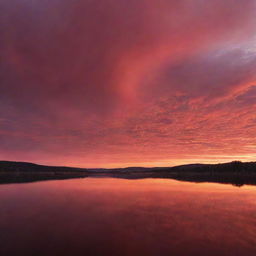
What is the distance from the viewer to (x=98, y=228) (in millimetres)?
16484

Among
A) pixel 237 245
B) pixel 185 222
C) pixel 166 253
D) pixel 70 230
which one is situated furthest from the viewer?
pixel 185 222

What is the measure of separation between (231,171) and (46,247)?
171 meters

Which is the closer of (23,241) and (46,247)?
(46,247)

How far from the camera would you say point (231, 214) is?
853 inches

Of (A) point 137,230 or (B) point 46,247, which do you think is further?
(A) point 137,230

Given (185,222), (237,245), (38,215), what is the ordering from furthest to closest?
(38,215) < (185,222) < (237,245)

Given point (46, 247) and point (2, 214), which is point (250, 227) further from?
point (2, 214)

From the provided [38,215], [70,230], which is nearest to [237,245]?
[70,230]

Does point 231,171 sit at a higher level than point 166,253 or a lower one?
higher

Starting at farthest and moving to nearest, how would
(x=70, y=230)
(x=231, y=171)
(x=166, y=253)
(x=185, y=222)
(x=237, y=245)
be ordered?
(x=231, y=171) → (x=185, y=222) → (x=70, y=230) → (x=237, y=245) → (x=166, y=253)

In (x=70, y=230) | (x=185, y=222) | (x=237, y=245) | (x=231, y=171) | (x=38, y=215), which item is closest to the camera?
(x=237, y=245)

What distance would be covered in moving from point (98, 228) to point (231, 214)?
14241 mm

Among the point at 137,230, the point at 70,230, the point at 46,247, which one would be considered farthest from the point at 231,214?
the point at 46,247

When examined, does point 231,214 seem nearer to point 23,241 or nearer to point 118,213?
point 118,213
